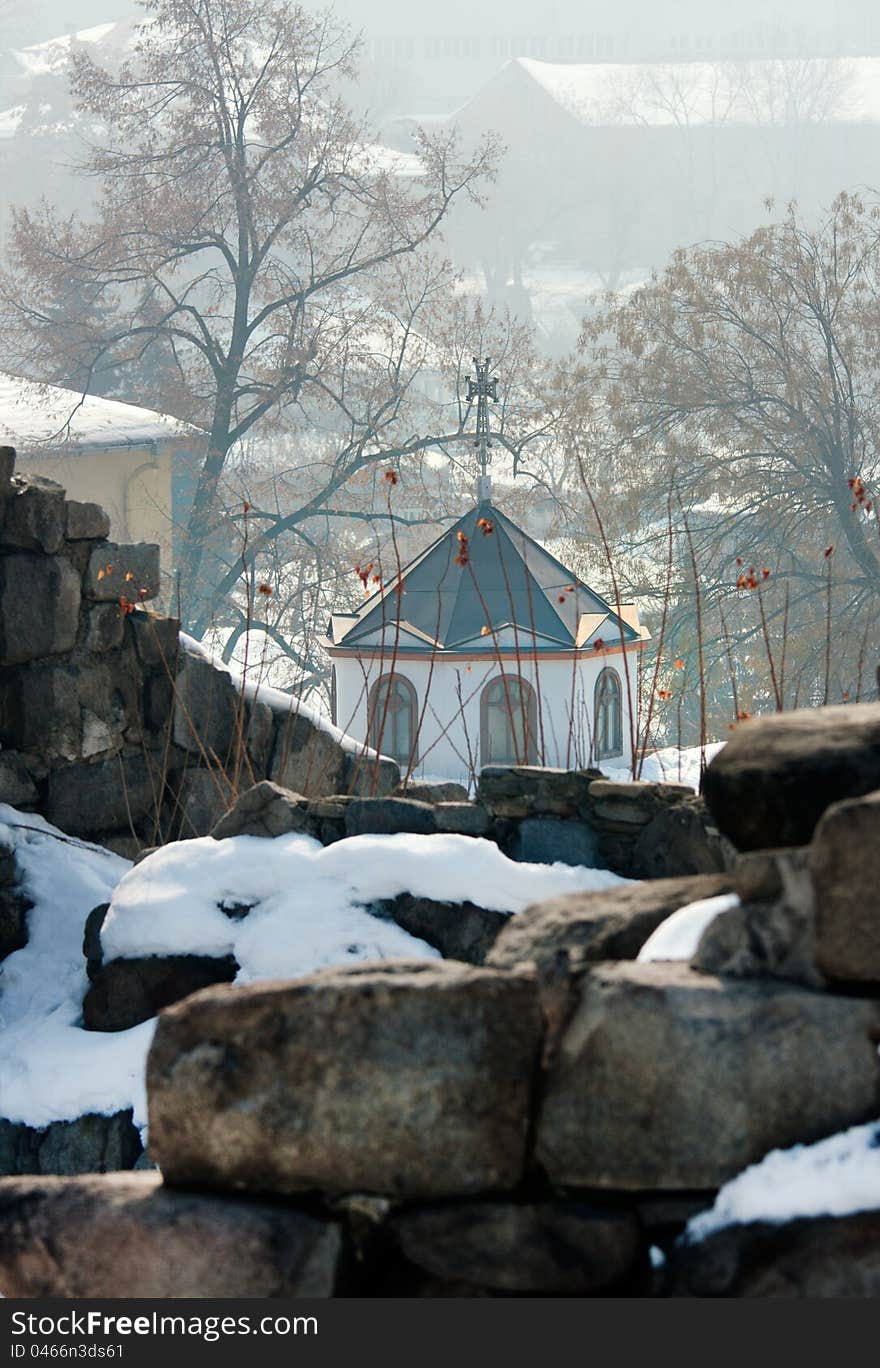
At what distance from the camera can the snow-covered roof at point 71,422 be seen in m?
26.5

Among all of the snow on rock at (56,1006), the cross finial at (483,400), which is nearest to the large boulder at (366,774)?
the snow on rock at (56,1006)

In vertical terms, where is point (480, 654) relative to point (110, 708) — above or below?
above

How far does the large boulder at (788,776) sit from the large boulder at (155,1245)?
2.62 ft

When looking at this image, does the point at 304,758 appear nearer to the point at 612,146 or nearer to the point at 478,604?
the point at 478,604

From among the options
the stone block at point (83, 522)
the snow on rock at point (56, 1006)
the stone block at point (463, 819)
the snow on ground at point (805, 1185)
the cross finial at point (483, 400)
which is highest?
the cross finial at point (483, 400)

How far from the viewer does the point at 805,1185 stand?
7.40 ft

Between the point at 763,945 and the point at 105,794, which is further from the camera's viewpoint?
the point at 105,794

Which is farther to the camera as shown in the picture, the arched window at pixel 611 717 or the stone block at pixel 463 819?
the arched window at pixel 611 717

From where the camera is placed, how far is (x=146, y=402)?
108 feet

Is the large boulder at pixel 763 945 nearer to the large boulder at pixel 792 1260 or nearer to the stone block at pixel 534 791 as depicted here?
the large boulder at pixel 792 1260

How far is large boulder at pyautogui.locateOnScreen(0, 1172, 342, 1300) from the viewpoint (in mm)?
2381

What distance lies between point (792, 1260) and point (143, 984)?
442 centimetres

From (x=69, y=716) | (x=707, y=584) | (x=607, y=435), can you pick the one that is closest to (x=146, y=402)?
(x=607, y=435)

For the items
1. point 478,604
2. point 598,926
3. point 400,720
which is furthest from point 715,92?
point 598,926
